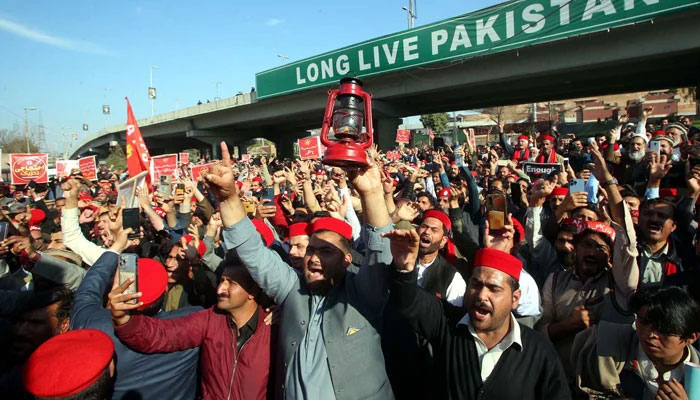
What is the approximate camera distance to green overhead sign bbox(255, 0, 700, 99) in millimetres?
12180

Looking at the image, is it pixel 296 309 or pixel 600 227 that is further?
pixel 600 227

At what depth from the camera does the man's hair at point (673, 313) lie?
→ 188 cm

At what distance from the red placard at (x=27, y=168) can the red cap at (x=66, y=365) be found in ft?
38.7

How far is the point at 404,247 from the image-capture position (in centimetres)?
189

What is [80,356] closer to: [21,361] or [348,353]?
[21,361]

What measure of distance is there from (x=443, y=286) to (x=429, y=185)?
5220mm

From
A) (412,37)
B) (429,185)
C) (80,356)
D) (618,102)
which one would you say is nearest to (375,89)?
(412,37)

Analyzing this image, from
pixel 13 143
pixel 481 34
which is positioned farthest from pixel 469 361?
pixel 13 143

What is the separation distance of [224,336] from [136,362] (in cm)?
50

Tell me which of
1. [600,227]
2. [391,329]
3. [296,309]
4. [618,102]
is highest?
[618,102]

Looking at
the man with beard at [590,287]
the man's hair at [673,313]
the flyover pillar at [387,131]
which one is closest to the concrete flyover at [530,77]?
the flyover pillar at [387,131]

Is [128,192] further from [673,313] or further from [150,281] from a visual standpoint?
[673,313]

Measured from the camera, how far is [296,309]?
2.22 metres

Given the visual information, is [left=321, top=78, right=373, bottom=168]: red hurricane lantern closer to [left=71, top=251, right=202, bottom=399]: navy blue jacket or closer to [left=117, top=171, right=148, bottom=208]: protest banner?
[left=71, top=251, right=202, bottom=399]: navy blue jacket
